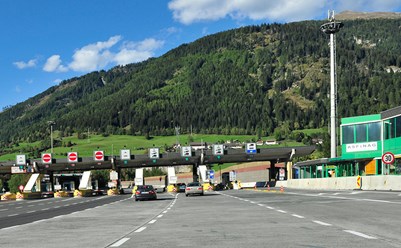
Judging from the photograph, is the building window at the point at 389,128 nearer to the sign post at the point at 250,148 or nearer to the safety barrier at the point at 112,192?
the sign post at the point at 250,148

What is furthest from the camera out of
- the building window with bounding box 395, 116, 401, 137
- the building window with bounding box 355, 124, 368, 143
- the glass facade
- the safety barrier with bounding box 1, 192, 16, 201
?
the safety barrier with bounding box 1, 192, 16, 201

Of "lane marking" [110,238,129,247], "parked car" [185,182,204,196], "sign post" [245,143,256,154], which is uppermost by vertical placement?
"sign post" [245,143,256,154]

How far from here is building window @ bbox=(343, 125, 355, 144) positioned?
6194 cm

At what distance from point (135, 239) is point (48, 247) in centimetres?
200

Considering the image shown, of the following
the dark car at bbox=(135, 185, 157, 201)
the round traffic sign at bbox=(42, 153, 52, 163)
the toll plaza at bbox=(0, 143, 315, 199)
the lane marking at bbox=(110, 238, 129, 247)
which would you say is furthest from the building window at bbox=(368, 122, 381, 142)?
the round traffic sign at bbox=(42, 153, 52, 163)

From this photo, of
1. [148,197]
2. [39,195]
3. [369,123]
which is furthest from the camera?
[39,195]

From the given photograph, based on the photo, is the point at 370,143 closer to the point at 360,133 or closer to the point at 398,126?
the point at 360,133

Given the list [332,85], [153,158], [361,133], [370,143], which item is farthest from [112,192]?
[370,143]

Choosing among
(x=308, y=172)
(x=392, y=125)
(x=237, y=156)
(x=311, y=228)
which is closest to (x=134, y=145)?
(x=237, y=156)

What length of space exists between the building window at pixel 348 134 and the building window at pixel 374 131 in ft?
8.92

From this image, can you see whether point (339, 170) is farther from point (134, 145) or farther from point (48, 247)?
point (134, 145)

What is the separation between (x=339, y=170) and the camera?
69.2 m

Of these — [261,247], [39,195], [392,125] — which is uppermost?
[392,125]

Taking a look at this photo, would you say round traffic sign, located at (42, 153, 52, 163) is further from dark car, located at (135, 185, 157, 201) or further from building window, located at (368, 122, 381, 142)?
building window, located at (368, 122, 381, 142)
